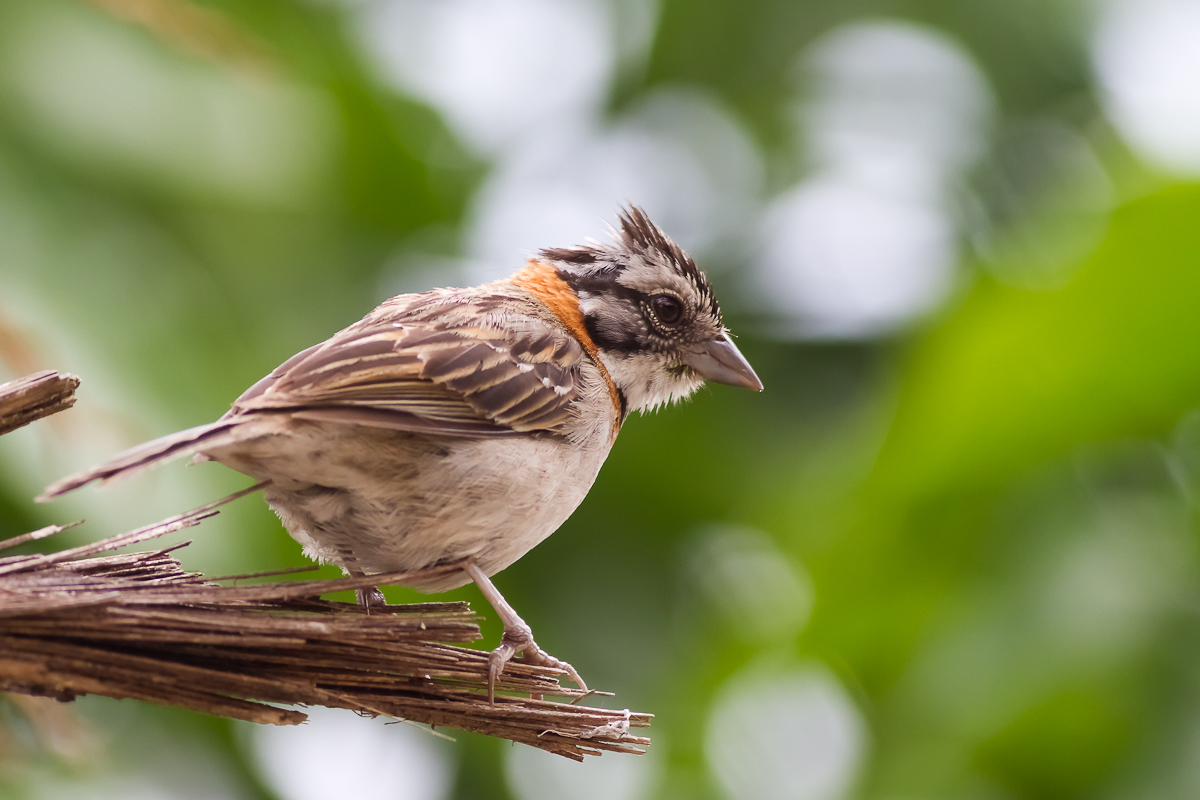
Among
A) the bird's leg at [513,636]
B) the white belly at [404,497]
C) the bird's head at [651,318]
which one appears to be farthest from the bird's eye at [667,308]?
the bird's leg at [513,636]

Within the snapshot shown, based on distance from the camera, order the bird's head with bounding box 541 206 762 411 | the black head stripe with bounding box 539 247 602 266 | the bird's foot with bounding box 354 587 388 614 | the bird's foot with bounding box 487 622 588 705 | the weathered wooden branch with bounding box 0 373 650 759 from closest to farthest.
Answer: the weathered wooden branch with bounding box 0 373 650 759 → the bird's foot with bounding box 487 622 588 705 → the bird's foot with bounding box 354 587 388 614 → the bird's head with bounding box 541 206 762 411 → the black head stripe with bounding box 539 247 602 266

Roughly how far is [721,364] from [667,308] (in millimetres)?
286

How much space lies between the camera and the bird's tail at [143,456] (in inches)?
77.9

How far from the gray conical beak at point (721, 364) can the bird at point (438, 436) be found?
8.5 inches

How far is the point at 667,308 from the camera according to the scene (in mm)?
4027

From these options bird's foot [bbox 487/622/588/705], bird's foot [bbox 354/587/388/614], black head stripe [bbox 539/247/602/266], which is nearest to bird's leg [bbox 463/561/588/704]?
bird's foot [bbox 487/622/588/705]

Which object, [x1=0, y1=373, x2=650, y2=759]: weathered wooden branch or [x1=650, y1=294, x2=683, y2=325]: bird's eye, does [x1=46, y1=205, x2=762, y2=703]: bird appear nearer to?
[x1=650, y1=294, x2=683, y2=325]: bird's eye

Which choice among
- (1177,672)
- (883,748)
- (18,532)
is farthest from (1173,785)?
(18,532)

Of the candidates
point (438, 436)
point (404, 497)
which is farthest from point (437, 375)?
point (404, 497)

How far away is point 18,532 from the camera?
5055 mm

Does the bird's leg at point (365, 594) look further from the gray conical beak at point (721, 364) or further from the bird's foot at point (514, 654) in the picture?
the gray conical beak at point (721, 364)

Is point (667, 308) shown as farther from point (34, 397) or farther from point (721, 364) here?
point (34, 397)

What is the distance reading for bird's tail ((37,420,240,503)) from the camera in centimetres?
198

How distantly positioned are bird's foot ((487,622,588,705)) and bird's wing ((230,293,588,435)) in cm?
56
